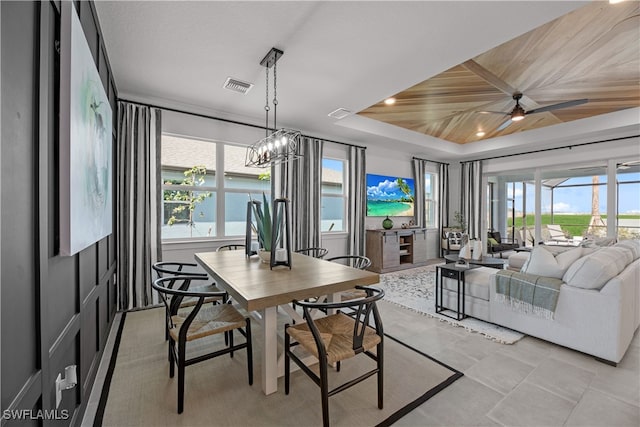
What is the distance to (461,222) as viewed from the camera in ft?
23.0

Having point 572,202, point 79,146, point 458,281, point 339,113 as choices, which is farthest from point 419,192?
point 79,146

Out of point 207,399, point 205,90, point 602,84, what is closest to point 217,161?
point 205,90

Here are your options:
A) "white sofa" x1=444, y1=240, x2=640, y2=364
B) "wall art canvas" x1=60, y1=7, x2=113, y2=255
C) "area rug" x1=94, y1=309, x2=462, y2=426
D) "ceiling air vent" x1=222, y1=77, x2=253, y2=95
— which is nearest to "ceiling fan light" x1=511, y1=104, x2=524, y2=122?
"white sofa" x1=444, y1=240, x2=640, y2=364

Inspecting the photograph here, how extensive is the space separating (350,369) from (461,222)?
596cm

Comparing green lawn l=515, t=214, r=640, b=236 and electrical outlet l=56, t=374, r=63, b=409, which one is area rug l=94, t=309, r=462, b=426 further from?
green lawn l=515, t=214, r=640, b=236

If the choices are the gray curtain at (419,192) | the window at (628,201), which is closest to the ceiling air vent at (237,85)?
the gray curtain at (419,192)

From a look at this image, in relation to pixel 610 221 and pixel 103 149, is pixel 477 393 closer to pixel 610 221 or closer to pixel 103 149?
pixel 103 149

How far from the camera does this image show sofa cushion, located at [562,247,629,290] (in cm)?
226

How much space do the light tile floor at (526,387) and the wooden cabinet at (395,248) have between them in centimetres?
278

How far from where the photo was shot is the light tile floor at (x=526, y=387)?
1660mm

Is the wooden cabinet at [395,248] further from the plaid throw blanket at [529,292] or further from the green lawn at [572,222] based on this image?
the plaid throw blanket at [529,292]

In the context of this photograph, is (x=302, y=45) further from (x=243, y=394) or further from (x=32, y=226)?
(x=243, y=394)

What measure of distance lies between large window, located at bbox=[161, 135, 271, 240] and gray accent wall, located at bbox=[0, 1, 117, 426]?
94.3 inches

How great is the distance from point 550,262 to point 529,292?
35 centimetres
